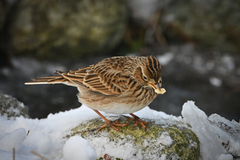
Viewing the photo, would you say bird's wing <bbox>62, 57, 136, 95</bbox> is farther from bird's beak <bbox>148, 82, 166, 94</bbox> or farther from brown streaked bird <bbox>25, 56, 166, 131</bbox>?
bird's beak <bbox>148, 82, 166, 94</bbox>

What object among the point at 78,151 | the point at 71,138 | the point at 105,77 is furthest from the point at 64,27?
the point at 78,151

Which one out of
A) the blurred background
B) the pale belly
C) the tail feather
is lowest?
the pale belly

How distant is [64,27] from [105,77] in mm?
5959

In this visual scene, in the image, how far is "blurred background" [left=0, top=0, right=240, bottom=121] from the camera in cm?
877

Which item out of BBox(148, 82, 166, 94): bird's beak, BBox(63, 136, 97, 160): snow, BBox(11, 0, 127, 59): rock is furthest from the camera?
BBox(11, 0, 127, 59): rock

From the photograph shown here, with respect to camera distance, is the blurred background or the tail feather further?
the blurred background

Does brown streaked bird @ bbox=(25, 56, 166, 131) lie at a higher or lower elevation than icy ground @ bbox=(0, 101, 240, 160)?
higher

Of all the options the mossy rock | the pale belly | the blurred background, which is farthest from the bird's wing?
the blurred background

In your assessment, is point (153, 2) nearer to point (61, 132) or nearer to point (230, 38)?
point (230, 38)

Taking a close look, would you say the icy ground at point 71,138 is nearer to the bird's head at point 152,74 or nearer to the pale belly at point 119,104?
the pale belly at point 119,104

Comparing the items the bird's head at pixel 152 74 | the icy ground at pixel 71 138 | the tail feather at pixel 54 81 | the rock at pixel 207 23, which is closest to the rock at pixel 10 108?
the icy ground at pixel 71 138

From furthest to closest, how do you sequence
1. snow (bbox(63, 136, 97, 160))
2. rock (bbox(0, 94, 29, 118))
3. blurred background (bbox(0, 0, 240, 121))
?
blurred background (bbox(0, 0, 240, 121))
rock (bbox(0, 94, 29, 118))
snow (bbox(63, 136, 97, 160))

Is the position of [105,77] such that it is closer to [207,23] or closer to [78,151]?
[78,151]

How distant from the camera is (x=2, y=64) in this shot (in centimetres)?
941
